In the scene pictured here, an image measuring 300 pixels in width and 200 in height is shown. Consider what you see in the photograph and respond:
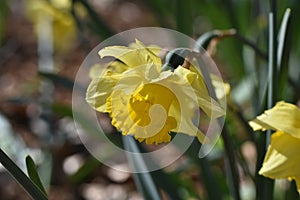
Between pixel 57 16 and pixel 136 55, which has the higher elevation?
pixel 136 55

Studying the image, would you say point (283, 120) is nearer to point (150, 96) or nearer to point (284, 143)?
point (284, 143)

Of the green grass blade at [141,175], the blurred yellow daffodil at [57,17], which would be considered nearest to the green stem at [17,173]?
the green grass blade at [141,175]

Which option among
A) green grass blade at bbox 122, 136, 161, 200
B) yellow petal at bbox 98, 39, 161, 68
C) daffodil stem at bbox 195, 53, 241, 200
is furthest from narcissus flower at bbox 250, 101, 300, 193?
green grass blade at bbox 122, 136, 161, 200

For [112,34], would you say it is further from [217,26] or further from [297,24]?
[297,24]

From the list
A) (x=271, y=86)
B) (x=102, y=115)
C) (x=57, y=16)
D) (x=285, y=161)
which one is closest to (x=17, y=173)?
(x=285, y=161)

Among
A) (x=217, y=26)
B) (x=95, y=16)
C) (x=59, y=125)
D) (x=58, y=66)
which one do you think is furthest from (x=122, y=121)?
(x=58, y=66)

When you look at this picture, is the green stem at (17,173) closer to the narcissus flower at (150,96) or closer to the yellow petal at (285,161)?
the narcissus flower at (150,96)

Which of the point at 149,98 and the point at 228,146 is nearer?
the point at 149,98
